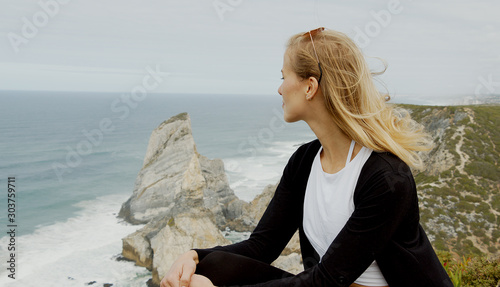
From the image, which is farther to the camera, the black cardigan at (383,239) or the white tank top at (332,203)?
the white tank top at (332,203)

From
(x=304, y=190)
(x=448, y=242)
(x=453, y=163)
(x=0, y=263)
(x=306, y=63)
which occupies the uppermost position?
(x=306, y=63)

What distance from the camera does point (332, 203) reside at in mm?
1850

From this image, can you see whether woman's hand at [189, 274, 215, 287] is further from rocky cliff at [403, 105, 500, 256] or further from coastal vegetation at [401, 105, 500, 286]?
rocky cliff at [403, 105, 500, 256]

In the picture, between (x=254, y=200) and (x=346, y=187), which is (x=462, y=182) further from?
(x=346, y=187)

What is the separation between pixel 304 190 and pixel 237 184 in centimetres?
4292

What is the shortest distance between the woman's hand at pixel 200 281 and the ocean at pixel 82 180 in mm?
20007

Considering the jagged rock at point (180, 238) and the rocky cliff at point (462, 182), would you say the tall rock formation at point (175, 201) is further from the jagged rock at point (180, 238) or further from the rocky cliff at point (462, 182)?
the rocky cliff at point (462, 182)

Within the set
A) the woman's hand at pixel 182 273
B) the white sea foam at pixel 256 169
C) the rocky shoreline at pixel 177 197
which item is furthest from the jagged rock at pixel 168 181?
the woman's hand at pixel 182 273

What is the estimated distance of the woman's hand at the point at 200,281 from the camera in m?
1.94

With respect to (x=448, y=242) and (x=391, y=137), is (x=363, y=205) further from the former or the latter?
(x=448, y=242)

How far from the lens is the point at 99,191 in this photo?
152 feet

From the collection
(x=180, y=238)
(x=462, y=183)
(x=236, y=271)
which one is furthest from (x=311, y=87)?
(x=462, y=183)

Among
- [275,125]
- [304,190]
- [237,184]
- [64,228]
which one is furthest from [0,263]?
[275,125]

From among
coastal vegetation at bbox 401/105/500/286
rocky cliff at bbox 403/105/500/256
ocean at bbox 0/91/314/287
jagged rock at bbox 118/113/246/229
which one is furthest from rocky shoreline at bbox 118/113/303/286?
rocky cliff at bbox 403/105/500/256
